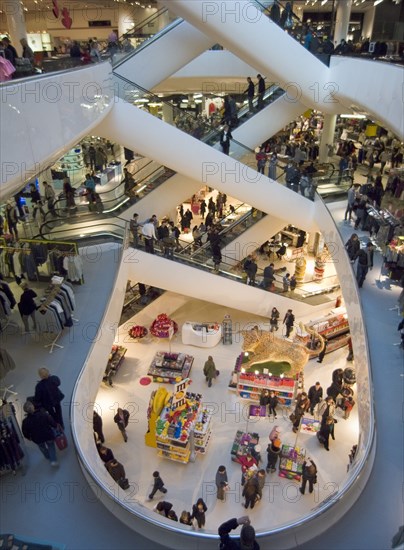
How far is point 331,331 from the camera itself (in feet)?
43.8

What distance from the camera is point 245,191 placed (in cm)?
1231

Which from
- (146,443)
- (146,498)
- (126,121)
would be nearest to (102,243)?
(126,121)

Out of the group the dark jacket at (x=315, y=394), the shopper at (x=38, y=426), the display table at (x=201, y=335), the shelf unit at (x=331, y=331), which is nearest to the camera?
the shopper at (x=38, y=426)

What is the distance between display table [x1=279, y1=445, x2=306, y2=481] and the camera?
29.5 feet

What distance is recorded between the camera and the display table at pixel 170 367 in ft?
39.7

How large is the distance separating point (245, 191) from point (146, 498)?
8116 millimetres

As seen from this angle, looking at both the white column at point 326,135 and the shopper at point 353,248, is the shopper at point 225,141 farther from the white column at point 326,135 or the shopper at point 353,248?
the white column at point 326,135

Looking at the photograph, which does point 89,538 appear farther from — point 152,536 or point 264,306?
point 264,306

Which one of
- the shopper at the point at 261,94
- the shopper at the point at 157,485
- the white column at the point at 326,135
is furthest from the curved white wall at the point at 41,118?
the white column at the point at 326,135

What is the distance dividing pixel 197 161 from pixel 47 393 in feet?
23.8

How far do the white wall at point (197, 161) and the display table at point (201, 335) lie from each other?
4138 millimetres

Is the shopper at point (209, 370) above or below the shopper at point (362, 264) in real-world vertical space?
below

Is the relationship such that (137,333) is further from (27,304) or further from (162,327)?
(27,304)

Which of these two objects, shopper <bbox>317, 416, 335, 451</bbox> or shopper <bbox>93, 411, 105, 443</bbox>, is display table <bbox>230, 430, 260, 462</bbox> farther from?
shopper <bbox>93, 411, 105, 443</bbox>
